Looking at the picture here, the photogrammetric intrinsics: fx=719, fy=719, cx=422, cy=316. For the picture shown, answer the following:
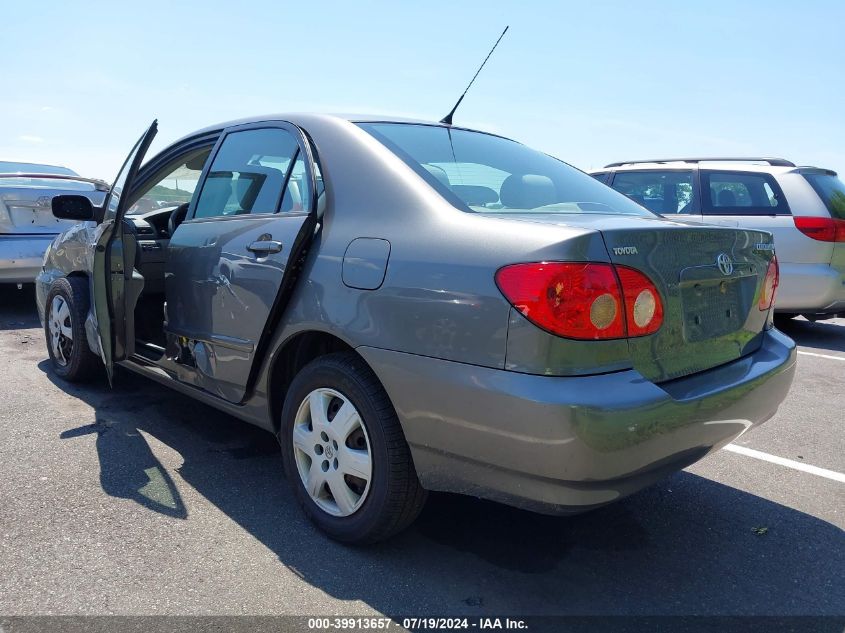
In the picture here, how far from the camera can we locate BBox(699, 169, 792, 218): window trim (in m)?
6.88

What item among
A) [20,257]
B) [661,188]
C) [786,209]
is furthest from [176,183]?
[786,209]

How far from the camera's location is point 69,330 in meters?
4.58

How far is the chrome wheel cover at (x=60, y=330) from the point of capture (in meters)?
4.59

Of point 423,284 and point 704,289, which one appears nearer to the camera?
point 423,284

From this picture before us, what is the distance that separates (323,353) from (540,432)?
117 centimetres

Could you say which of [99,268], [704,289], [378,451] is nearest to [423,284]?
[378,451]

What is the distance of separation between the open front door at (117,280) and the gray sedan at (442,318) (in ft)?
0.04

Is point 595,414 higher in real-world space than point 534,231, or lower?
lower

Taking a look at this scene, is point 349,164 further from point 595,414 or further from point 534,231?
point 595,414

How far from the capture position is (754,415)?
2.64m

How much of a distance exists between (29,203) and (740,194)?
7.02m

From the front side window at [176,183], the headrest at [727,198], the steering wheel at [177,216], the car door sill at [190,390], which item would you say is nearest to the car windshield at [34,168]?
the front side window at [176,183]

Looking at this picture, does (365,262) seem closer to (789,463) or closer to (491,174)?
(491,174)

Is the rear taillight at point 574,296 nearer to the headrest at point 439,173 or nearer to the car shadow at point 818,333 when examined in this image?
the headrest at point 439,173
